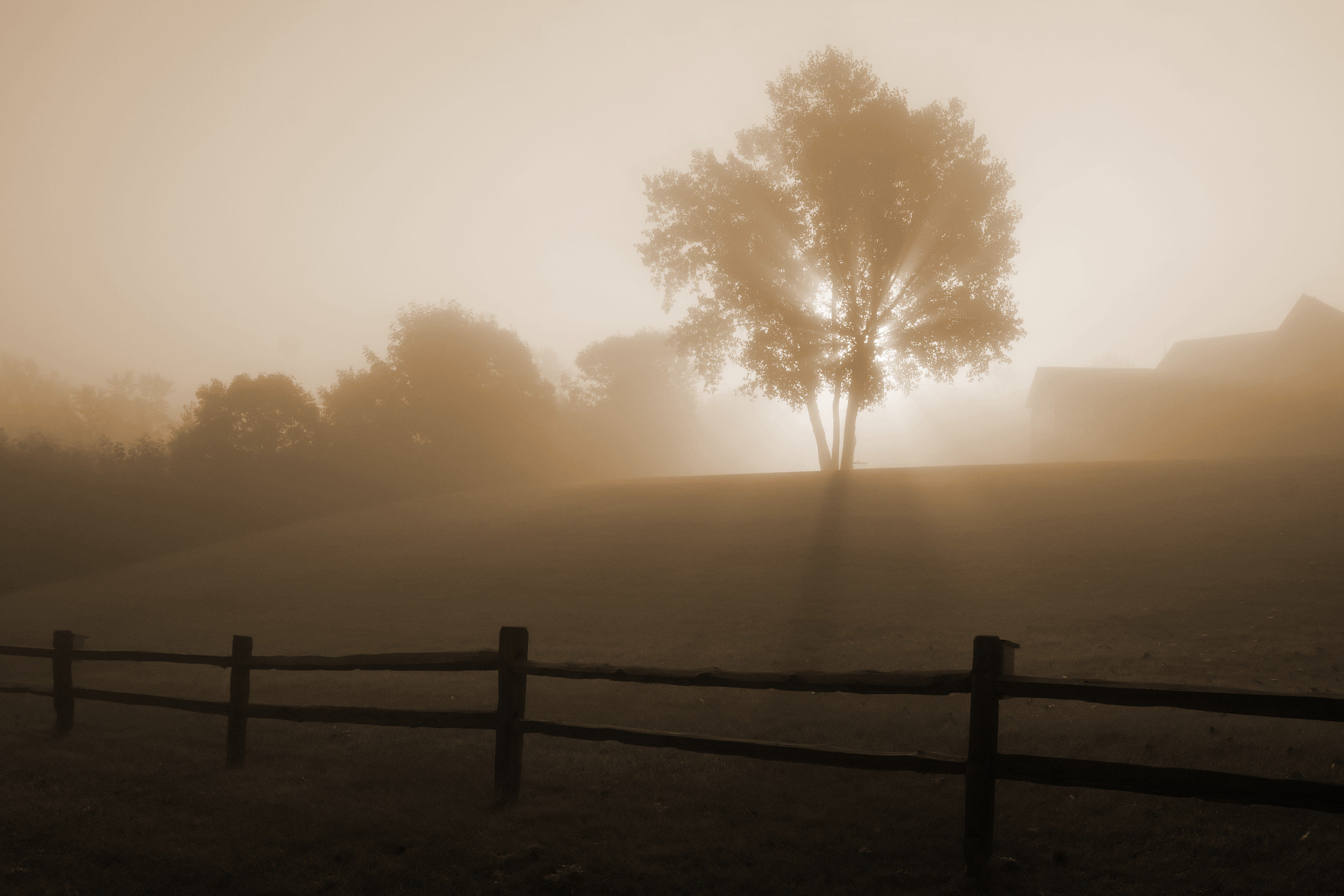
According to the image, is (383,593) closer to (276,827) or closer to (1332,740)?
(276,827)

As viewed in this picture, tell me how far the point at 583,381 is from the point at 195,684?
7875 centimetres

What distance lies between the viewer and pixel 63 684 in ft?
35.5

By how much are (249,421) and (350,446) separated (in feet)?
24.3

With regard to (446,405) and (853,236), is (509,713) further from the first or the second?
(446,405)

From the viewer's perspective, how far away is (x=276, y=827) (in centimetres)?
689

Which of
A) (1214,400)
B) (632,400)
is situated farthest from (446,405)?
(1214,400)

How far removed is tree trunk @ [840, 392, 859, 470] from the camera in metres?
34.5

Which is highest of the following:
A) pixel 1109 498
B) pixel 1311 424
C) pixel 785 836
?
pixel 1311 424

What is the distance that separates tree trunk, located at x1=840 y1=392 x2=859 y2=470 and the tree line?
991cm

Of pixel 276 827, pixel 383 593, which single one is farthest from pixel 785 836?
pixel 383 593

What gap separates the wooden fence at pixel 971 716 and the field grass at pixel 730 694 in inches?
27.0

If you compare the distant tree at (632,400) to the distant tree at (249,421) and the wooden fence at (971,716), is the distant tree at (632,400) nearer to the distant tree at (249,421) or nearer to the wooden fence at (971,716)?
the distant tree at (249,421)

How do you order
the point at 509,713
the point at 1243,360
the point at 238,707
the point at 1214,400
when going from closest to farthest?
the point at 509,713 < the point at 238,707 < the point at 1214,400 < the point at 1243,360

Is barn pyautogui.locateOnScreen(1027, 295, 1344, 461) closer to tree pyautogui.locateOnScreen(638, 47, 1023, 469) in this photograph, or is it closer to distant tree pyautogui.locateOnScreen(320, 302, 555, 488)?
tree pyautogui.locateOnScreen(638, 47, 1023, 469)
